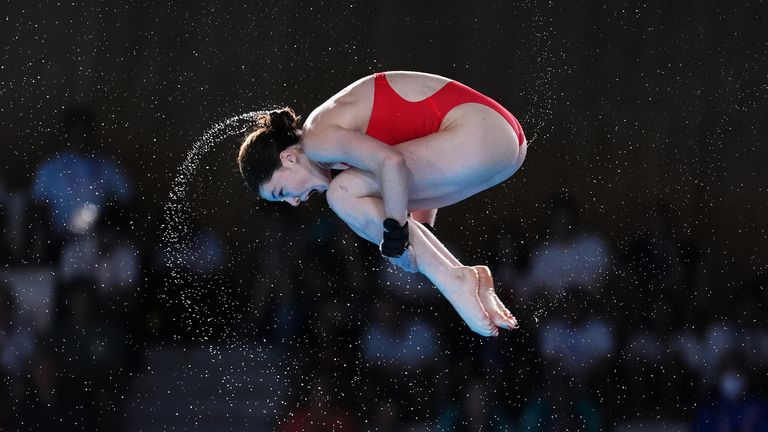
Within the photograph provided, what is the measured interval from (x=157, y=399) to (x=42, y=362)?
0.50 meters

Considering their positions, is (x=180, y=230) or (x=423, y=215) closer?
(x=423, y=215)

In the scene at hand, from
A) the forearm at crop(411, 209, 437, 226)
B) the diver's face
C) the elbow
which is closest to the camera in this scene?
the elbow

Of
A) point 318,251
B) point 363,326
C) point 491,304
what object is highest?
point 491,304

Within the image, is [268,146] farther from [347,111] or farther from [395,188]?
[395,188]

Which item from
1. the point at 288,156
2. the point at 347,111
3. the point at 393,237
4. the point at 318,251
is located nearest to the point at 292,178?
the point at 288,156

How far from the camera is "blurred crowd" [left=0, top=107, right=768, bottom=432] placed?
13.2 ft

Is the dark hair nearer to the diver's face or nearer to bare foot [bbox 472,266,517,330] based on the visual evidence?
the diver's face

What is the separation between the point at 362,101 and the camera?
241cm

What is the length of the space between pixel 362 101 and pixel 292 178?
291mm

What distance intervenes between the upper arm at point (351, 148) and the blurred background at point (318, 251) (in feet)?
6.17

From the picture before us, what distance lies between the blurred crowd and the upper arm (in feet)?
6.17

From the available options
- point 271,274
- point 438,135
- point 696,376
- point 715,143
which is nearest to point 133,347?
point 271,274

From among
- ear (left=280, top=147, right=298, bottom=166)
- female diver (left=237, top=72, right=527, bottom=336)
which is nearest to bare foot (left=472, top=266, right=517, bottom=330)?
female diver (left=237, top=72, right=527, bottom=336)

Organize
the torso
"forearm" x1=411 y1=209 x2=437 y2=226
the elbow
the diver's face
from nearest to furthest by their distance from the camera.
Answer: the elbow → the torso → the diver's face → "forearm" x1=411 y1=209 x2=437 y2=226
